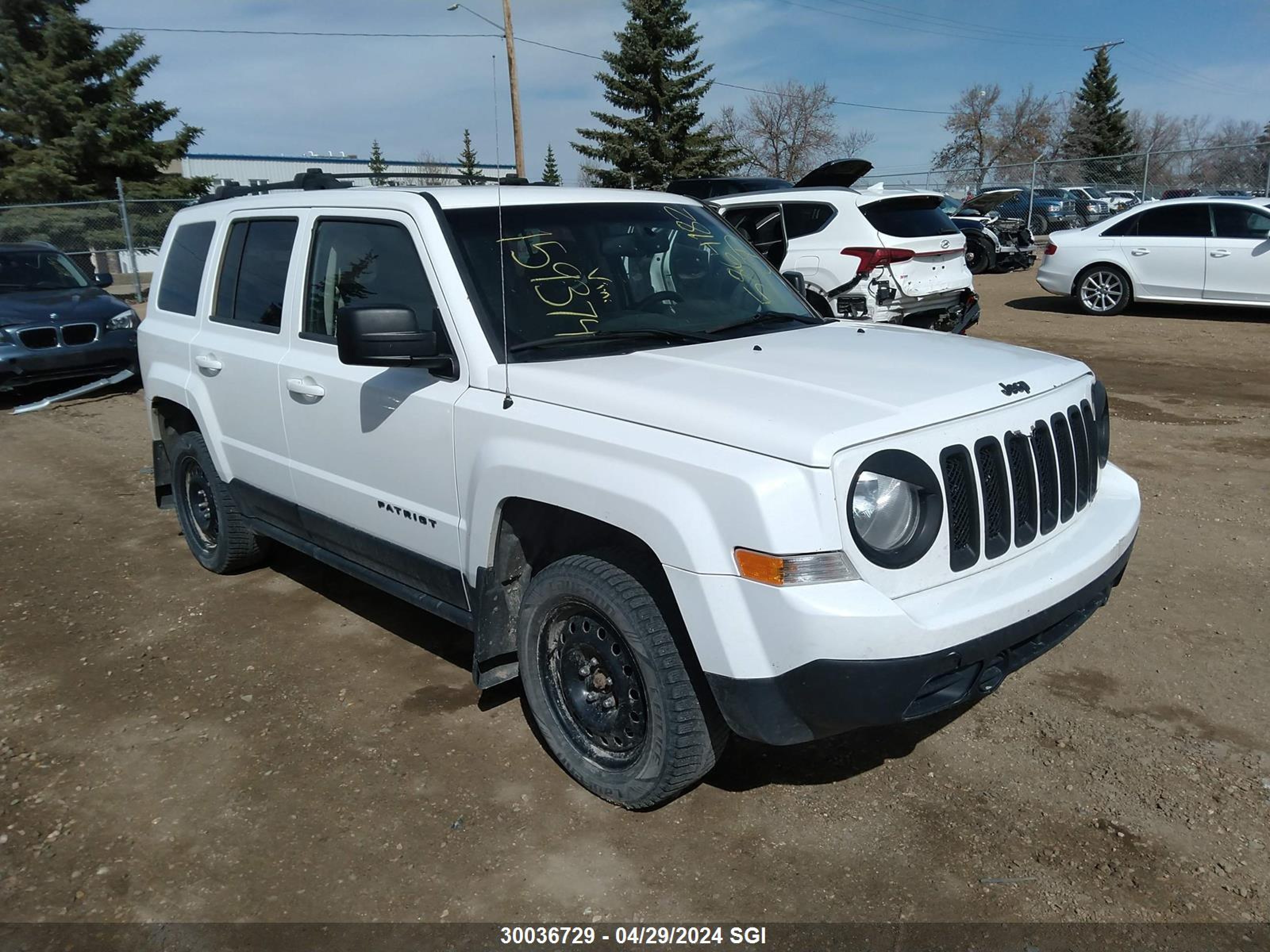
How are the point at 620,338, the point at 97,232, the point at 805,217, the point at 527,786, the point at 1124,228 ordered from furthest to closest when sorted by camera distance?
1. the point at 97,232
2. the point at 1124,228
3. the point at 805,217
4. the point at 620,338
5. the point at 527,786

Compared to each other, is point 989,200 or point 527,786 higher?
point 989,200

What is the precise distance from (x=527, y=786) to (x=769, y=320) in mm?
2075

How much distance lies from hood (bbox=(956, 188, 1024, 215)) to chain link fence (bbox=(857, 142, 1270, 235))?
50 cm

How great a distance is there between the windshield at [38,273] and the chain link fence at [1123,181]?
17.8 m

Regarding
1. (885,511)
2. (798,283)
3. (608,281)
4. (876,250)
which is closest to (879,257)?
(876,250)

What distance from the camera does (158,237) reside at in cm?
2241

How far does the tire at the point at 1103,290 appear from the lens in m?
14.0

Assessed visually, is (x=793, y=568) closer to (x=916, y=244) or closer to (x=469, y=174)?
(x=469, y=174)

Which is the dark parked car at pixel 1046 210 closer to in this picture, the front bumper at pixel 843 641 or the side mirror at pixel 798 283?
the side mirror at pixel 798 283

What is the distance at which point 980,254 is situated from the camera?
20344 mm

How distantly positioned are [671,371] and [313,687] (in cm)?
221

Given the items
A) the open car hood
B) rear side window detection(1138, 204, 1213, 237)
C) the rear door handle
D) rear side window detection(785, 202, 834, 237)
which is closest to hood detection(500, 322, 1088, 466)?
the rear door handle

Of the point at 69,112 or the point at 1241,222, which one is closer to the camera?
the point at 1241,222

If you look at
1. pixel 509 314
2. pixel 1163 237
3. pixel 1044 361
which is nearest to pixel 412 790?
pixel 509 314
